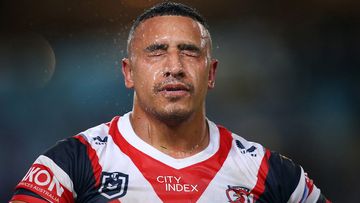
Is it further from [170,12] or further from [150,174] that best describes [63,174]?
[170,12]

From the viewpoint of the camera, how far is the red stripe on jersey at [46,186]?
2.47 meters

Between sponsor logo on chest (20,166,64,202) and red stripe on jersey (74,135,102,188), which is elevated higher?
red stripe on jersey (74,135,102,188)

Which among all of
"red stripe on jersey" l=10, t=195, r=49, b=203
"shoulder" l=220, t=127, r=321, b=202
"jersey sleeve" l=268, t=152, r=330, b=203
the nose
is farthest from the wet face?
"red stripe on jersey" l=10, t=195, r=49, b=203

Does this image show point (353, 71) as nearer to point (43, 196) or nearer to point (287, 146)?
point (287, 146)

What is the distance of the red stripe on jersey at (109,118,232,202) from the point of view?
2.66m

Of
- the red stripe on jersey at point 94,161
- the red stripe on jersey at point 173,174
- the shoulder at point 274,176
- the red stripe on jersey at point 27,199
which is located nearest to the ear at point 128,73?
the red stripe on jersey at point 173,174

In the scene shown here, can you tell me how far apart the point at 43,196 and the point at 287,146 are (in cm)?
411

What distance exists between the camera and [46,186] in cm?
249

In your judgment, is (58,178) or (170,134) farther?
(170,134)

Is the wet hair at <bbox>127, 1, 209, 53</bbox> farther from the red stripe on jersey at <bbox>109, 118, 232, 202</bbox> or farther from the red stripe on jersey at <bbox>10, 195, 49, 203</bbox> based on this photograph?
the red stripe on jersey at <bbox>10, 195, 49, 203</bbox>

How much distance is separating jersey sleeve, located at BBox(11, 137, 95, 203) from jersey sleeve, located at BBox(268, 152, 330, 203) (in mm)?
922

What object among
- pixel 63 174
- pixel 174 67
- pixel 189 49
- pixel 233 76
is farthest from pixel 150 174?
pixel 233 76

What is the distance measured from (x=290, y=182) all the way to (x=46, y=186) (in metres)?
1.21

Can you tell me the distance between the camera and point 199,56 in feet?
A: 9.28
